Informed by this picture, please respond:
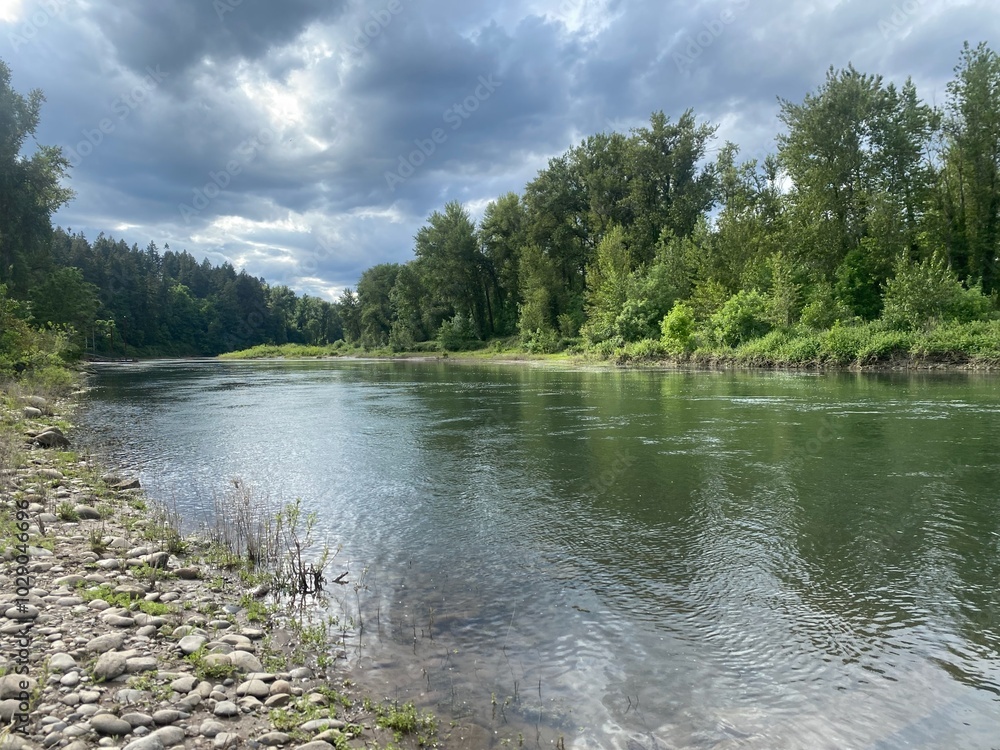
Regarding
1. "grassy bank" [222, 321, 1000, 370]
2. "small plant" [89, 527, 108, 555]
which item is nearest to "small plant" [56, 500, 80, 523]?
"small plant" [89, 527, 108, 555]

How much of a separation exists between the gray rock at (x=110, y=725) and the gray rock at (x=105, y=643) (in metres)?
1.27

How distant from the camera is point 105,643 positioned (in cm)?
555

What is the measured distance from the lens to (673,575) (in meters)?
8.29

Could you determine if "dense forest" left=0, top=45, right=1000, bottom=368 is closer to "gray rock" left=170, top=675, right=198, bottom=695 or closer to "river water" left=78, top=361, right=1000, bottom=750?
"river water" left=78, top=361, right=1000, bottom=750

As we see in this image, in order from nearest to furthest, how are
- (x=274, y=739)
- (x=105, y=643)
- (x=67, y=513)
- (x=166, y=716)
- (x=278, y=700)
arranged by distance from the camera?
(x=274, y=739) < (x=166, y=716) < (x=278, y=700) < (x=105, y=643) < (x=67, y=513)

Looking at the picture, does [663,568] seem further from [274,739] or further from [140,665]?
[140,665]

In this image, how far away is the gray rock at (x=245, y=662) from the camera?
Result: 551cm

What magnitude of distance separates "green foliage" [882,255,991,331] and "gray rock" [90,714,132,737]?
158 feet

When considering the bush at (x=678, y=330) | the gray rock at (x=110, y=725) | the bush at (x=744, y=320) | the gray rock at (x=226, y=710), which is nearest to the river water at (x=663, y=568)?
the gray rock at (x=226, y=710)

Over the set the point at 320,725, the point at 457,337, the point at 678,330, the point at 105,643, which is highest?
the point at 678,330

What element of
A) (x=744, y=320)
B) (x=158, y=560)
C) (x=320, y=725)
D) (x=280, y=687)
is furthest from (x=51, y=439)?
(x=744, y=320)

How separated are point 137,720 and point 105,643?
1.42 m

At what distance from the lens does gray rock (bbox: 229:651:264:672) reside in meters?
5.51

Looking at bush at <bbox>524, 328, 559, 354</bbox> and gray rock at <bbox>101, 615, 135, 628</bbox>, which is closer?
gray rock at <bbox>101, 615, 135, 628</bbox>
